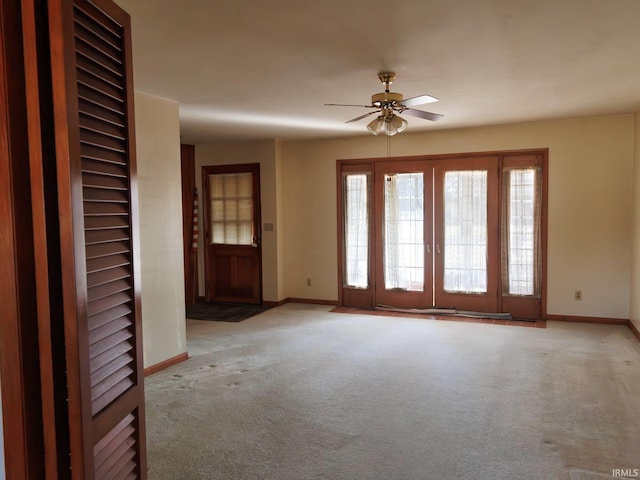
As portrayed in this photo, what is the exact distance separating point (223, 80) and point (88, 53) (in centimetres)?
265

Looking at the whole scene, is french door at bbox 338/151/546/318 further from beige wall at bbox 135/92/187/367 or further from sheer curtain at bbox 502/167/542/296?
beige wall at bbox 135/92/187/367

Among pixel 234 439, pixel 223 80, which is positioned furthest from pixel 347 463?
pixel 223 80

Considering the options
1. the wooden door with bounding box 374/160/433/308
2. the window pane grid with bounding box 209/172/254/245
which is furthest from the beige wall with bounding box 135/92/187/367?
the wooden door with bounding box 374/160/433/308

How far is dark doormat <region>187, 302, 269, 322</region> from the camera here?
6.20m

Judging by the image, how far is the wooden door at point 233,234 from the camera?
697cm

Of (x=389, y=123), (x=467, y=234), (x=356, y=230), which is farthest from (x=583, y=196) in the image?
(x=389, y=123)

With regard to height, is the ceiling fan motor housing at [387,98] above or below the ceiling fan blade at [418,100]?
above

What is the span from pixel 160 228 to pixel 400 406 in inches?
100

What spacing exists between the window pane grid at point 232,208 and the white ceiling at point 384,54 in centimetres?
213

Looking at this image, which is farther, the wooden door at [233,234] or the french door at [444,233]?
the wooden door at [233,234]

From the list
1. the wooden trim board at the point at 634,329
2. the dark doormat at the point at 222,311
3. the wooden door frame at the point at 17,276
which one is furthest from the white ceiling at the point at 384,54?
the dark doormat at the point at 222,311

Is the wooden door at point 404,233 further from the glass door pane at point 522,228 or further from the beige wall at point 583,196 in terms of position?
the glass door pane at point 522,228

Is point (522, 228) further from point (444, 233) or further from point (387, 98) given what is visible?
point (387, 98)

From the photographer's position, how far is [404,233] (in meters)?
6.38
